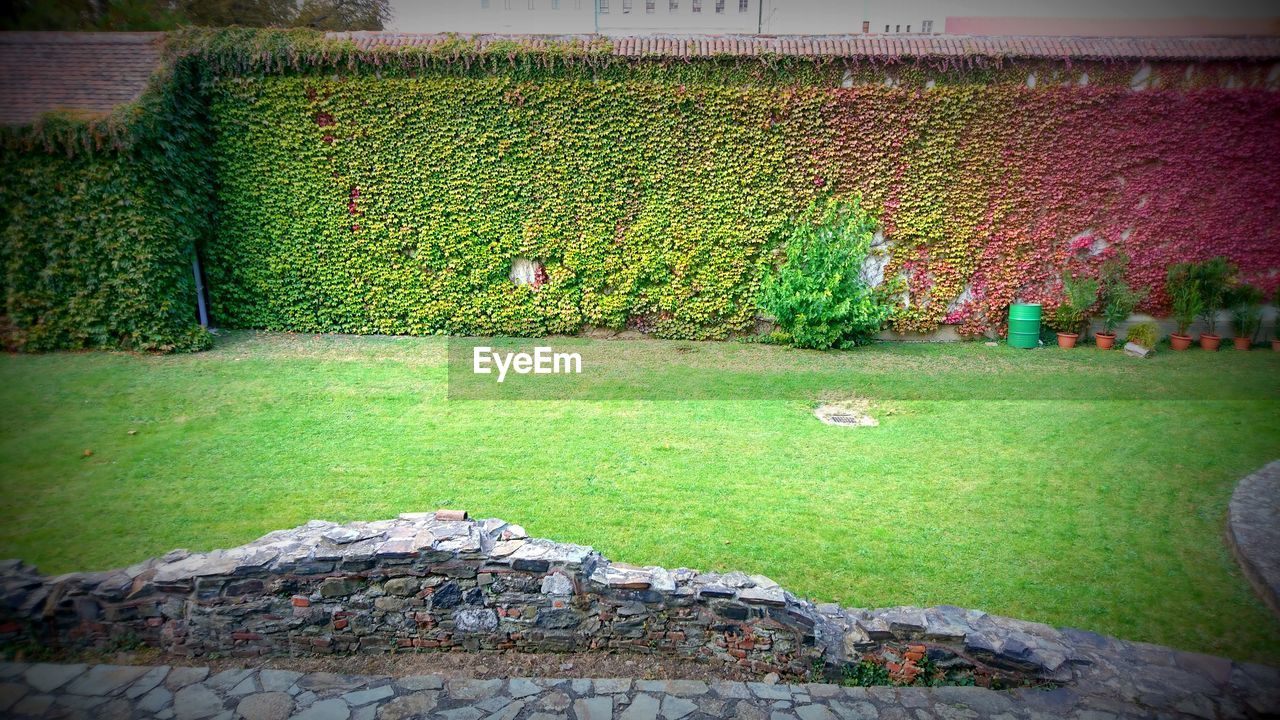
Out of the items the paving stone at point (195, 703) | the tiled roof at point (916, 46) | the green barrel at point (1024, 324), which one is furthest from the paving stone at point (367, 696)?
the green barrel at point (1024, 324)

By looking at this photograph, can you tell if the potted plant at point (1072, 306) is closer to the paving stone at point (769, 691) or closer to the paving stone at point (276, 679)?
the paving stone at point (769, 691)

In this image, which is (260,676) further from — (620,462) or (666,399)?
(666,399)

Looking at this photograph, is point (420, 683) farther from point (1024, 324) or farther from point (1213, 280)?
point (1213, 280)

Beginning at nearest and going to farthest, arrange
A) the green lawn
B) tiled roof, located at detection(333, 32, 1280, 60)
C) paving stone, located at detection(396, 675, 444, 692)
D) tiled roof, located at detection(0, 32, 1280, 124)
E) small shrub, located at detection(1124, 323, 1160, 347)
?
paving stone, located at detection(396, 675, 444, 692)
the green lawn
tiled roof, located at detection(0, 32, 1280, 124)
tiled roof, located at detection(333, 32, 1280, 60)
small shrub, located at detection(1124, 323, 1160, 347)

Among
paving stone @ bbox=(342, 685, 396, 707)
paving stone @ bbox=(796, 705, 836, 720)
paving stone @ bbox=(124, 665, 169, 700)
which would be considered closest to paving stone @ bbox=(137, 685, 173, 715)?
paving stone @ bbox=(124, 665, 169, 700)

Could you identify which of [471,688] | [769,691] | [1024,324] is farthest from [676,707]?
[1024,324]

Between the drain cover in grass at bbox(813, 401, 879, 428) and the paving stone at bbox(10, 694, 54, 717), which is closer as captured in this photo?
the paving stone at bbox(10, 694, 54, 717)

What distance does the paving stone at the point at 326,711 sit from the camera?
307 cm

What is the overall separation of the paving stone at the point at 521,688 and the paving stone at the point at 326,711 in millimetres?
777

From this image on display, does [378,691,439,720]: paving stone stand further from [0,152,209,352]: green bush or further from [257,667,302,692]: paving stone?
[0,152,209,352]: green bush

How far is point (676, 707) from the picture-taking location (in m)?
3.14

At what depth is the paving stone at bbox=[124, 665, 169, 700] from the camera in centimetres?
318

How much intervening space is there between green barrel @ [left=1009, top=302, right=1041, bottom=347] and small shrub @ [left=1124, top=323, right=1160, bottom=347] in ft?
4.67

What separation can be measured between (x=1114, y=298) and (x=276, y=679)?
12542 millimetres
